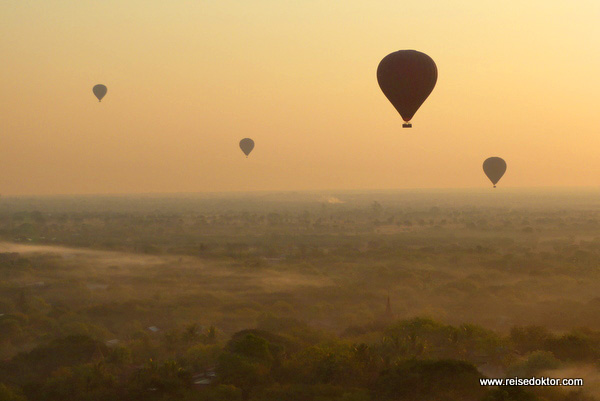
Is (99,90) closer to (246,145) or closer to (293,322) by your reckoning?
(246,145)

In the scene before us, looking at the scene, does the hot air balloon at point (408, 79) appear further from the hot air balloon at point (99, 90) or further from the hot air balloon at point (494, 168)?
the hot air balloon at point (494, 168)

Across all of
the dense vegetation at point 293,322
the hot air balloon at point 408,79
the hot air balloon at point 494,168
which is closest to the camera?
the dense vegetation at point 293,322

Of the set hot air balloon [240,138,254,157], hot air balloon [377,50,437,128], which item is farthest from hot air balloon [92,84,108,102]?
hot air balloon [377,50,437,128]

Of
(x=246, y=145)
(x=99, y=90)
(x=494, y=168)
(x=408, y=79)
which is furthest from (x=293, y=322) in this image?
(x=246, y=145)

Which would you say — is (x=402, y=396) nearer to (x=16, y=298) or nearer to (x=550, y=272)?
(x=16, y=298)

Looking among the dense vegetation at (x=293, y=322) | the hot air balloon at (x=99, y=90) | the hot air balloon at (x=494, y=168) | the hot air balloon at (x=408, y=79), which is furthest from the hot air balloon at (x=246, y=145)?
the hot air balloon at (x=408, y=79)

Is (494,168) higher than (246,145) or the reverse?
the reverse

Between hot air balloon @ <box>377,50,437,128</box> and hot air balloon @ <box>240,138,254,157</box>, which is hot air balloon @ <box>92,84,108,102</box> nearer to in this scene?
hot air balloon @ <box>240,138,254,157</box>

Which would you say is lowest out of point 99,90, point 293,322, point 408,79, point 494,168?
point 293,322
